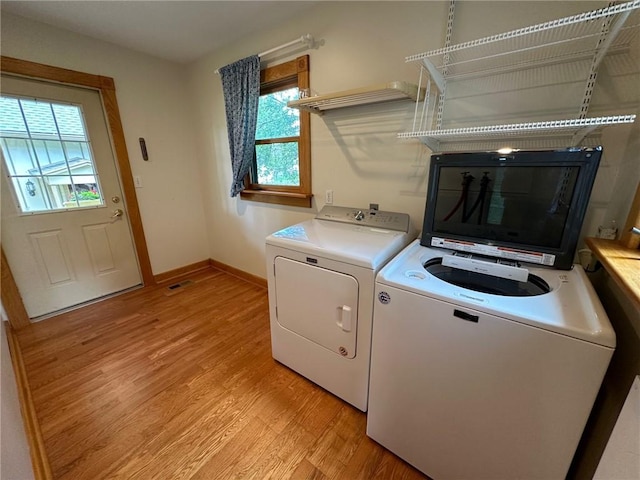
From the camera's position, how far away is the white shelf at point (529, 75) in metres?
1.01

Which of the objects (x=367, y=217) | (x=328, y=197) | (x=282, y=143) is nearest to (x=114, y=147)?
(x=282, y=143)

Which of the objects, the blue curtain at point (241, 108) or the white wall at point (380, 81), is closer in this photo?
the white wall at point (380, 81)

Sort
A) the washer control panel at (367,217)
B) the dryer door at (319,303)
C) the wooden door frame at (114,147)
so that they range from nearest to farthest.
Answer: the dryer door at (319,303) → the washer control panel at (367,217) → the wooden door frame at (114,147)

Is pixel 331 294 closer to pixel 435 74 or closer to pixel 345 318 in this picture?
pixel 345 318

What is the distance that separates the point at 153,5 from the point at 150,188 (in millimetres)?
1623

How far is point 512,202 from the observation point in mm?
1123

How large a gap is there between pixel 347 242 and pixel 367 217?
0.42 metres

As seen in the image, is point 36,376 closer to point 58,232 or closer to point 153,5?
point 58,232

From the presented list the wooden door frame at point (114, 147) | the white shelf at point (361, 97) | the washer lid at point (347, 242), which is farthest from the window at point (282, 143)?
the wooden door frame at point (114, 147)

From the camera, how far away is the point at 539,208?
3.51 feet

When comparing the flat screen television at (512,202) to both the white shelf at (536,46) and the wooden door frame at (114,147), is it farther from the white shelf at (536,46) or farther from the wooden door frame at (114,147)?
the wooden door frame at (114,147)

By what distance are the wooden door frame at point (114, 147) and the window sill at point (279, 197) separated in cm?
114

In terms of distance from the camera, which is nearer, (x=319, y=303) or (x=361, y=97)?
(x=319, y=303)

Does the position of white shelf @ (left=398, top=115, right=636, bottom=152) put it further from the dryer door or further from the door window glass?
the door window glass
